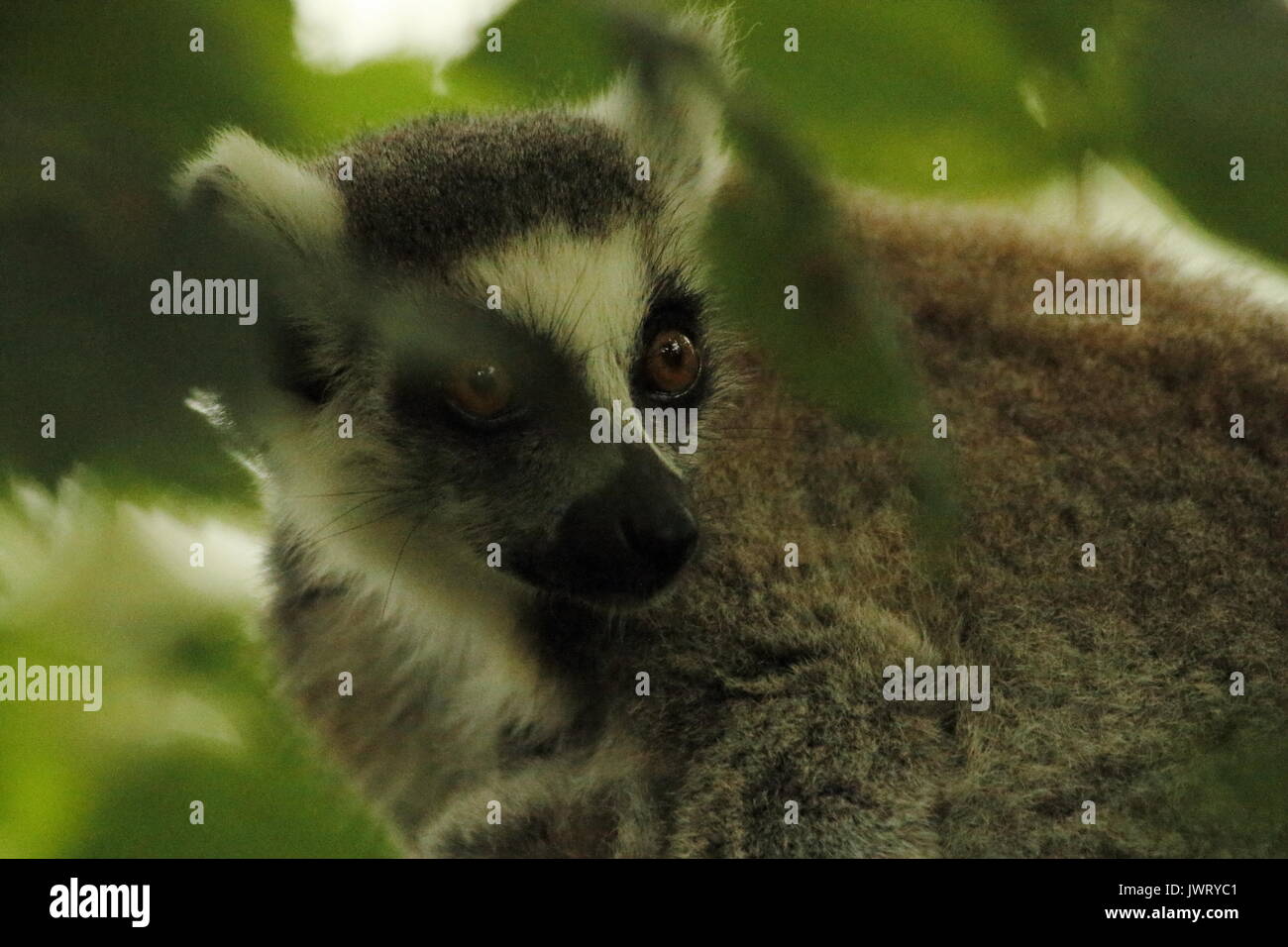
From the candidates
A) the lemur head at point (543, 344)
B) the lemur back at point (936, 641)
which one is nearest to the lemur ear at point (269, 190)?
the lemur head at point (543, 344)

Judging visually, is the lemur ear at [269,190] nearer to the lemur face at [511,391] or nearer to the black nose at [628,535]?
the lemur face at [511,391]

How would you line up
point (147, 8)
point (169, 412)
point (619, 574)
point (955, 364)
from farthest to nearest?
point (955, 364) < point (619, 574) < point (147, 8) < point (169, 412)

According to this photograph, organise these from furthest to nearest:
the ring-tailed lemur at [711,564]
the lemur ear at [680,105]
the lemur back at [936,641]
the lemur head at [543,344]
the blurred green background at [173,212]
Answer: the lemur back at [936,641] → the ring-tailed lemur at [711,564] → the lemur head at [543,344] → the lemur ear at [680,105] → the blurred green background at [173,212]

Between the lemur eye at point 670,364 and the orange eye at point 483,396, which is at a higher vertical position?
the lemur eye at point 670,364

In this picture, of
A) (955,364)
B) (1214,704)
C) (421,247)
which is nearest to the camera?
(421,247)

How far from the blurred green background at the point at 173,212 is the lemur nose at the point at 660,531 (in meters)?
0.48

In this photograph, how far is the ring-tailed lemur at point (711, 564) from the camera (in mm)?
1694

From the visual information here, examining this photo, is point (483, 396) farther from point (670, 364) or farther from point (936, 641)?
point (936, 641)

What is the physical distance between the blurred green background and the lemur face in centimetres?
19

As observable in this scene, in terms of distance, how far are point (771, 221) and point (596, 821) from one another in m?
1.37

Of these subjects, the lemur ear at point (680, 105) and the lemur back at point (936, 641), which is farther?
the lemur back at point (936, 641)

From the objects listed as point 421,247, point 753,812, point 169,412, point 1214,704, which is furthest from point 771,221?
point 1214,704

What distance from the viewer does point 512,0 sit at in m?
0.91

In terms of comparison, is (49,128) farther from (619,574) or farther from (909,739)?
(909,739)
